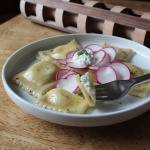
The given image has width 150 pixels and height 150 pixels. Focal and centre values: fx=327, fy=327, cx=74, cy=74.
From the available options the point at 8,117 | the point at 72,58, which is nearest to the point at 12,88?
the point at 8,117

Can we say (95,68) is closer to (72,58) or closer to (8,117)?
(72,58)

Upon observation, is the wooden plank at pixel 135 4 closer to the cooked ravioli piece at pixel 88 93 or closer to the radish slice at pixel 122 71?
the radish slice at pixel 122 71

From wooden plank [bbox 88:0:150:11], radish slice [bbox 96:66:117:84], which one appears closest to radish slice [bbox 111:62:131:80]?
radish slice [bbox 96:66:117:84]

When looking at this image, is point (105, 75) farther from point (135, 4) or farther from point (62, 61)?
point (135, 4)

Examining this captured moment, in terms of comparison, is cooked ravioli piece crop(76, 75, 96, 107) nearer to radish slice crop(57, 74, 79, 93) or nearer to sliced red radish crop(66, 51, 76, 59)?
radish slice crop(57, 74, 79, 93)

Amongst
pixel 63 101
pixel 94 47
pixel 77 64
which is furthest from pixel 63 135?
pixel 94 47

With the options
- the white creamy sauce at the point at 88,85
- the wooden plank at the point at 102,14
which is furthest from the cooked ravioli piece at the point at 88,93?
the wooden plank at the point at 102,14
